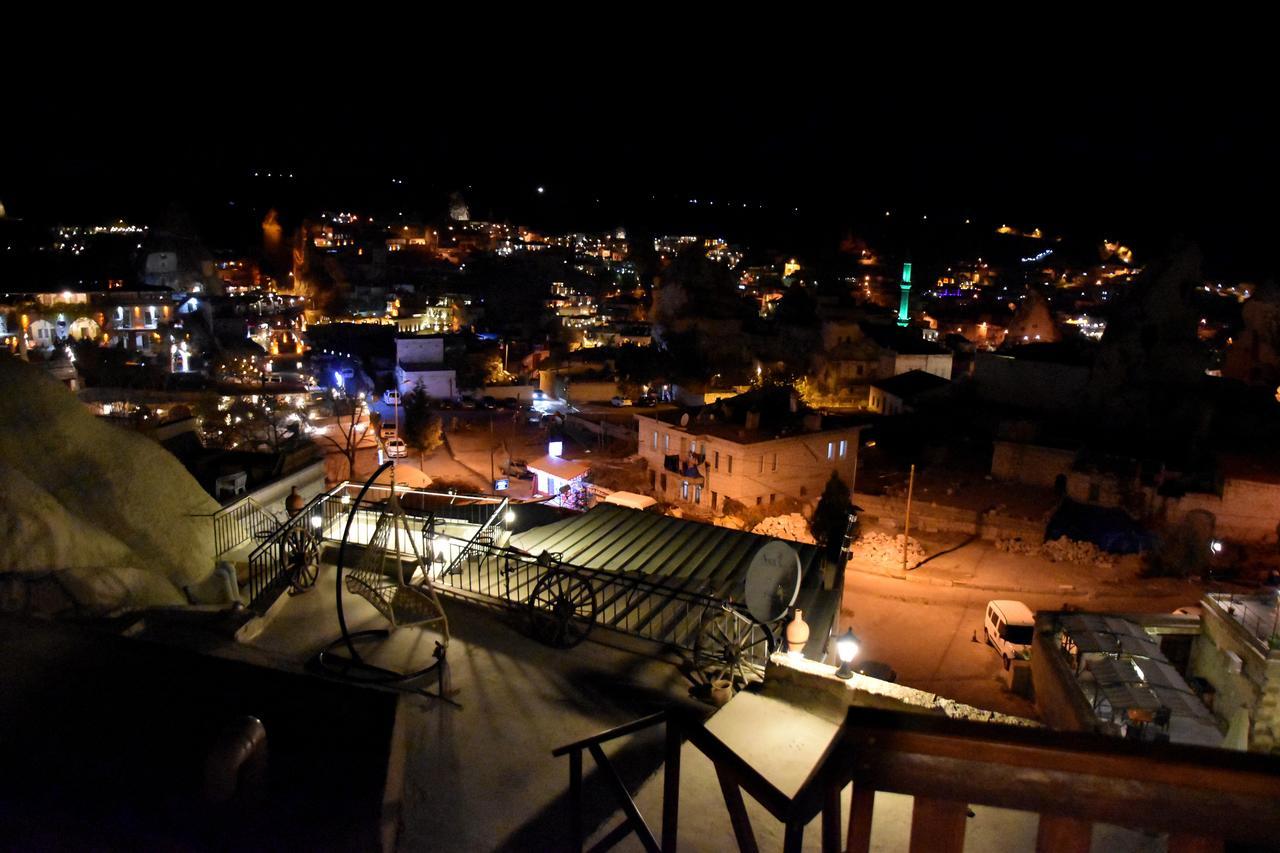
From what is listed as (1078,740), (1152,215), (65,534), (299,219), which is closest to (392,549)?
(65,534)

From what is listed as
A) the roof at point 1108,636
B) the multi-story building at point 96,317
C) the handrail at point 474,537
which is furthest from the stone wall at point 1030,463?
the multi-story building at point 96,317

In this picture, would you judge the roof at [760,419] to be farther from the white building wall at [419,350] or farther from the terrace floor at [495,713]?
the terrace floor at [495,713]

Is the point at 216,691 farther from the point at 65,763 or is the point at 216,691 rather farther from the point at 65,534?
the point at 65,534

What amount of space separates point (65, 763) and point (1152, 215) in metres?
106

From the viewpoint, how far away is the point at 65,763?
14.2 feet

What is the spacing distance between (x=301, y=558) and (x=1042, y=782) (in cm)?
838

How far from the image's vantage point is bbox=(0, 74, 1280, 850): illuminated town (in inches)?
156

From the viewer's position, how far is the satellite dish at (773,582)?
7.30 meters

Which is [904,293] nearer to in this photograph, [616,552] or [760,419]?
[760,419]

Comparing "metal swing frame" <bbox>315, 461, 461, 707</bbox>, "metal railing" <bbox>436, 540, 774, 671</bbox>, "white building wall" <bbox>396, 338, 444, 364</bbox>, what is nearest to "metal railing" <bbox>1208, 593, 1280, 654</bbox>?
"metal railing" <bbox>436, 540, 774, 671</bbox>

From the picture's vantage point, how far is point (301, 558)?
865cm

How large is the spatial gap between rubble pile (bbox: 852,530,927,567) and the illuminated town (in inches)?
4.4

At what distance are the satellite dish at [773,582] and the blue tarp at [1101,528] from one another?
19.6 m

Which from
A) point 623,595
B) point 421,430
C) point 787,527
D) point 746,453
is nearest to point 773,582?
point 623,595
